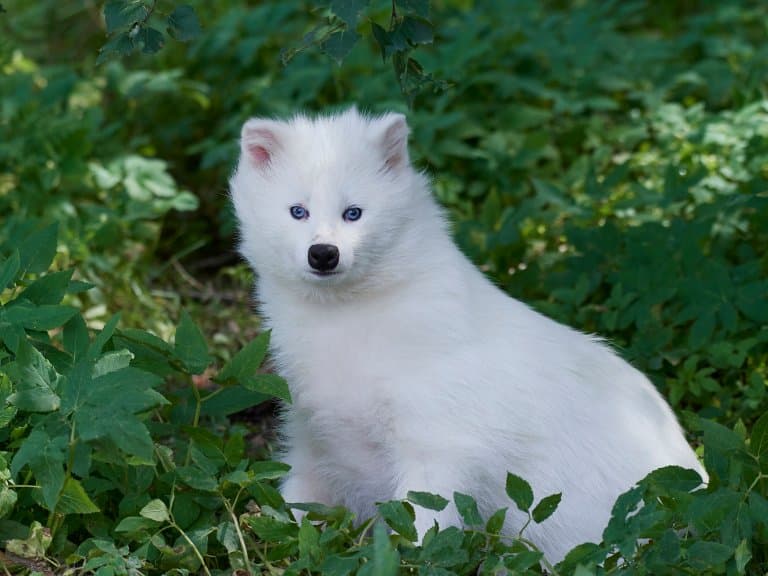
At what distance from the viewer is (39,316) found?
352 centimetres

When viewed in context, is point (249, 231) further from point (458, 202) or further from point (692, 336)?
point (458, 202)

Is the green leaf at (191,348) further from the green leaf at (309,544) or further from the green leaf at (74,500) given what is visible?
the green leaf at (309,544)

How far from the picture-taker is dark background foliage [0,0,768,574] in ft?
11.0

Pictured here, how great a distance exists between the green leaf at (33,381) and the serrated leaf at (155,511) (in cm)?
45

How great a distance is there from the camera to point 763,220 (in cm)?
A: 507

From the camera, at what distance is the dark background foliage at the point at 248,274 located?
3.35 metres

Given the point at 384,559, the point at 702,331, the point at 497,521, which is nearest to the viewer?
the point at 384,559

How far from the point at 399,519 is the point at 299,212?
107 cm

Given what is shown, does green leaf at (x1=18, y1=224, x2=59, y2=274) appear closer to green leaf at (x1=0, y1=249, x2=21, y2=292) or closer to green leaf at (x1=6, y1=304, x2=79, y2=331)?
green leaf at (x1=0, y1=249, x2=21, y2=292)

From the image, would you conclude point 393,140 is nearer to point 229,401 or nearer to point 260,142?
point 260,142

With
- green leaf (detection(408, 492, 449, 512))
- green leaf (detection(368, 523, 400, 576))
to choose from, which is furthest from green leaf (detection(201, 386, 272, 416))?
green leaf (detection(368, 523, 400, 576))

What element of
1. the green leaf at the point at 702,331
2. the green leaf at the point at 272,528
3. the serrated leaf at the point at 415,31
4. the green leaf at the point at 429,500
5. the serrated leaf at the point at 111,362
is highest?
the serrated leaf at the point at 415,31

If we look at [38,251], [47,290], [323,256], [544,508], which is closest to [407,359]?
[323,256]

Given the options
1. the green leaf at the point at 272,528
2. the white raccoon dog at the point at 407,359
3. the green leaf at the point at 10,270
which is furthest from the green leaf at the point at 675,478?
the green leaf at the point at 10,270
